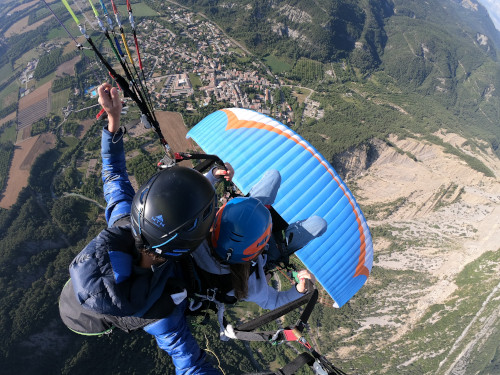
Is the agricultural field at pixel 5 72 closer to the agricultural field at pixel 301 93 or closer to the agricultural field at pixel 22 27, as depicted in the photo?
the agricultural field at pixel 22 27

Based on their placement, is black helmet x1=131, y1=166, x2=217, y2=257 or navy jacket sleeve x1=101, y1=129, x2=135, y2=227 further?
navy jacket sleeve x1=101, y1=129, x2=135, y2=227

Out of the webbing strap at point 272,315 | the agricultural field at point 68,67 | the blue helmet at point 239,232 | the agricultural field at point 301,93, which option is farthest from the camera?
the agricultural field at point 301,93

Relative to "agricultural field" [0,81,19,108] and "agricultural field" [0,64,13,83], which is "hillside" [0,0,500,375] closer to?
"agricultural field" [0,81,19,108]

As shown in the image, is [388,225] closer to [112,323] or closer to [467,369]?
[467,369]

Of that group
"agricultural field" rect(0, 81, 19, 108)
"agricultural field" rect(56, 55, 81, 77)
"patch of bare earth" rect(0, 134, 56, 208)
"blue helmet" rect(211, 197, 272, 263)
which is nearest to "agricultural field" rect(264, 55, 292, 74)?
"agricultural field" rect(56, 55, 81, 77)

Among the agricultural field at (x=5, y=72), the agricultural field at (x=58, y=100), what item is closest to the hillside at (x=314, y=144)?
the agricultural field at (x=58, y=100)

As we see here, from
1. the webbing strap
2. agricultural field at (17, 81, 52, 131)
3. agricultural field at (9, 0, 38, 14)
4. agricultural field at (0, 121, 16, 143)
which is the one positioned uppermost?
agricultural field at (9, 0, 38, 14)
